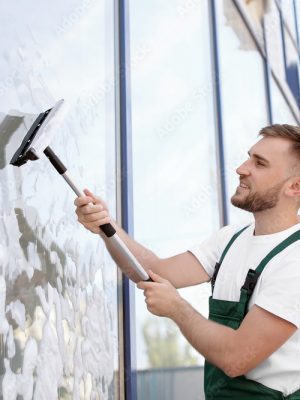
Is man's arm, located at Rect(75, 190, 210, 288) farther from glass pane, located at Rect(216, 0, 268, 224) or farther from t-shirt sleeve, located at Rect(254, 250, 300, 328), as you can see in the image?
glass pane, located at Rect(216, 0, 268, 224)

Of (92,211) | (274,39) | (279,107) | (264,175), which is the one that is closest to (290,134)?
(264,175)

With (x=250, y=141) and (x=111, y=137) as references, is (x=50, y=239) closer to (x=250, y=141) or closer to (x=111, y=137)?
(x=111, y=137)

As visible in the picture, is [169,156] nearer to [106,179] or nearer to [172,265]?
[106,179]

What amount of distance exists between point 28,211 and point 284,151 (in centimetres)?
58

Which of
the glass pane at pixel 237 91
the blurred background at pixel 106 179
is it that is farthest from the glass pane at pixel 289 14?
the blurred background at pixel 106 179

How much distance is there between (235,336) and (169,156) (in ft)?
2.93

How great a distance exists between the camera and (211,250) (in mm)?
1287

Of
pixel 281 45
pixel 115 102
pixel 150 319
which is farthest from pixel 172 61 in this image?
pixel 281 45

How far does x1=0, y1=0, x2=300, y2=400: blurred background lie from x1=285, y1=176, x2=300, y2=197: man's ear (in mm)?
322

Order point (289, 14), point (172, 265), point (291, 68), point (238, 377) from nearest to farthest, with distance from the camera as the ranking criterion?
point (238, 377) < point (172, 265) < point (291, 68) < point (289, 14)

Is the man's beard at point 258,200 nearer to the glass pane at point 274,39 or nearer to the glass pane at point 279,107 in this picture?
the glass pane at point 279,107

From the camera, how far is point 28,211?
3.35ft

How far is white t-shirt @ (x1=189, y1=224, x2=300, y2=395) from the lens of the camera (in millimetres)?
942

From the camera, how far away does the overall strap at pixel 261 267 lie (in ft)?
3.39
